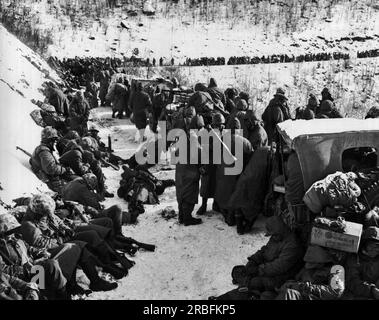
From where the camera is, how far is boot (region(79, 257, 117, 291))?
6441 millimetres

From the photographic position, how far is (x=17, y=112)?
484 inches

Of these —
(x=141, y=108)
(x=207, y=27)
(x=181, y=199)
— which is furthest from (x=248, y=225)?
(x=207, y=27)

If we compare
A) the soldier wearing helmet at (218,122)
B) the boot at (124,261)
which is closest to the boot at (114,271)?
the boot at (124,261)

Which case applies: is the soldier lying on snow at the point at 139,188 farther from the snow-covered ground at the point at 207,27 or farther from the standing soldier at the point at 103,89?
the snow-covered ground at the point at 207,27

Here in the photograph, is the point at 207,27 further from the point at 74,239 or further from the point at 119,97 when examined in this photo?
the point at 74,239

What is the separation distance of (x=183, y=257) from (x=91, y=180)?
2412 millimetres

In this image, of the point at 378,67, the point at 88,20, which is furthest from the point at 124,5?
the point at 378,67

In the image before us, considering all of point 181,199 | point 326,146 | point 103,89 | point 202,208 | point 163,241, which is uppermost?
point 326,146

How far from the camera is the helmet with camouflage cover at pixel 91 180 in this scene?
9004 millimetres

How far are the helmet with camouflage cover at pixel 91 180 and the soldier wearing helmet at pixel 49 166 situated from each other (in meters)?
0.38

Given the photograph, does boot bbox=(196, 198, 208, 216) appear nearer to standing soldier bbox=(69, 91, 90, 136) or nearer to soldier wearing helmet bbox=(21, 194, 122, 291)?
soldier wearing helmet bbox=(21, 194, 122, 291)

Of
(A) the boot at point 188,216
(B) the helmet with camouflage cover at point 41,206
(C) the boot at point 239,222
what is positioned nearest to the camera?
(B) the helmet with camouflage cover at point 41,206

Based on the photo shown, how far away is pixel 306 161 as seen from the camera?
6.14 metres

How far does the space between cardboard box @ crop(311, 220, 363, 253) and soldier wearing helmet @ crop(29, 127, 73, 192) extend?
16.4 ft
